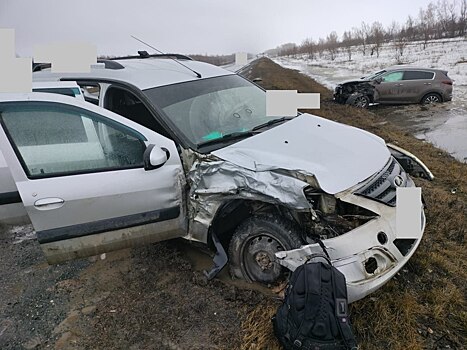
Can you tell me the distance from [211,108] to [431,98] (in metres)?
10.7

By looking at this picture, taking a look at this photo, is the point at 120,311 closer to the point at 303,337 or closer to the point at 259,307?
the point at 259,307

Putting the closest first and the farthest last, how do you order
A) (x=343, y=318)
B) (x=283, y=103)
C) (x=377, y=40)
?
(x=343, y=318) → (x=283, y=103) → (x=377, y=40)

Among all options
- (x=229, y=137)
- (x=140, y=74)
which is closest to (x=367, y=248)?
(x=229, y=137)

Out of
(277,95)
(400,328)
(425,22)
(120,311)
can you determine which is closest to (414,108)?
(277,95)

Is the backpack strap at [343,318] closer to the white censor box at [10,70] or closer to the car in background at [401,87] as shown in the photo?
the white censor box at [10,70]

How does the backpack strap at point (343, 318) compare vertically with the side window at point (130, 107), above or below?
below

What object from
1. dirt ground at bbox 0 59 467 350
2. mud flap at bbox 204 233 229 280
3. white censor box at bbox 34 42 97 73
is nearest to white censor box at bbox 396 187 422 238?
dirt ground at bbox 0 59 467 350

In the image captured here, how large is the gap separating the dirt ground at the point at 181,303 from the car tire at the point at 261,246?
0.13 m

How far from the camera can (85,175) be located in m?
2.48

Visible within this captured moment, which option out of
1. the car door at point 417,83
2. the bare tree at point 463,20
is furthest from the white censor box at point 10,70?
the bare tree at point 463,20

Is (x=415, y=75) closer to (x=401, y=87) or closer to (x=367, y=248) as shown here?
(x=401, y=87)

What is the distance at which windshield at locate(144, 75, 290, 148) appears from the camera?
2906mm

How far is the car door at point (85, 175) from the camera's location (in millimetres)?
2385

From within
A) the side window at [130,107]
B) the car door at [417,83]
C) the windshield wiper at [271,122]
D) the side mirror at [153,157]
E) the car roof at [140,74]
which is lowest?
the side mirror at [153,157]
